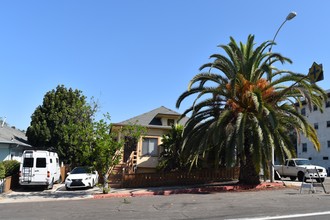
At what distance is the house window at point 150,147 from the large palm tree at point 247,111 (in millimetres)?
8690

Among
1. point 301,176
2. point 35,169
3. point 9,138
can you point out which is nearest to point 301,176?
point 301,176

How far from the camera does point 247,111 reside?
19391mm

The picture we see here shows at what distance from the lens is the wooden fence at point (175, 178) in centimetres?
2291

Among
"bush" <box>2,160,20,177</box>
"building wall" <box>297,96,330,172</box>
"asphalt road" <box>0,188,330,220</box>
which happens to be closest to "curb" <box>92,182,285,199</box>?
"asphalt road" <box>0,188,330,220</box>

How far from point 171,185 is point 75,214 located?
12.2 metres

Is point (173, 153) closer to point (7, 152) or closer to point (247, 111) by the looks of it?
point (247, 111)

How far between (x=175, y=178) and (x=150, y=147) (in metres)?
6.36

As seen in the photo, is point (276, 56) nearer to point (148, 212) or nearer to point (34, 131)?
point (148, 212)

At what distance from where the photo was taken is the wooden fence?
22906mm

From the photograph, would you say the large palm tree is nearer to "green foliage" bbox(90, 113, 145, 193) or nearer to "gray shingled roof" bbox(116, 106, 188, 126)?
"green foliage" bbox(90, 113, 145, 193)

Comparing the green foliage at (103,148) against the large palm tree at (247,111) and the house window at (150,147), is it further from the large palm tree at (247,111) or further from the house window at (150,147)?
the house window at (150,147)

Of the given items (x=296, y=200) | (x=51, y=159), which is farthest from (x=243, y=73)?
(x=51, y=159)

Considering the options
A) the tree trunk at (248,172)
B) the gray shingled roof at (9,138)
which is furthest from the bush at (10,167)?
the tree trunk at (248,172)

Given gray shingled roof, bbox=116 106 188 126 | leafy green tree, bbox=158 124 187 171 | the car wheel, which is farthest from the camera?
gray shingled roof, bbox=116 106 188 126
